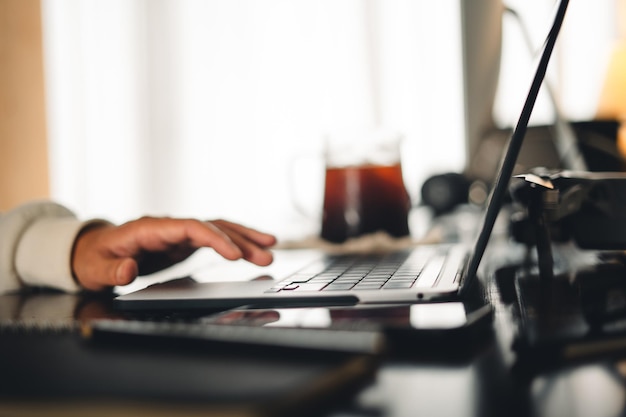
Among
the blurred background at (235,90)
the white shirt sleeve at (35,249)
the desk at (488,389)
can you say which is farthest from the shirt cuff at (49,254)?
the blurred background at (235,90)

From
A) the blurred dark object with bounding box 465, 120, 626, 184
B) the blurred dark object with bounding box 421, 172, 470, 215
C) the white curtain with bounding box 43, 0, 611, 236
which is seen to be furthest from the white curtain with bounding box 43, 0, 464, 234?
the blurred dark object with bounding box 421, 172, 470, 215

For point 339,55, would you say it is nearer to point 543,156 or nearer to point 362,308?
point 543,156

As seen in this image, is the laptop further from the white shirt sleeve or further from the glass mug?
the glass mug

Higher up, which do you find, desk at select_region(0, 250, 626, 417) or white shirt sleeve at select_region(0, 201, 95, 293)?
white shirt sleeve at select_region(0, 201, 95, 293)

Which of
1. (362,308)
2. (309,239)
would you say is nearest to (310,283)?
(362,308)

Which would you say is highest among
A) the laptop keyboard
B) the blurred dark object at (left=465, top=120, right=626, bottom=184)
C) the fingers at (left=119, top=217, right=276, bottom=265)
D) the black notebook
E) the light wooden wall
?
the light wooden wall

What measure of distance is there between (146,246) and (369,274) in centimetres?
21

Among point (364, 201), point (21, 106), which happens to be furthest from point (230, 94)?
point (364, 201)

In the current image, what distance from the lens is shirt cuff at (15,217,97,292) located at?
597 millimetres

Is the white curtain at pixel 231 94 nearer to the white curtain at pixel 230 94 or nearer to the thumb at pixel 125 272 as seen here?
the white curtain at pixel 230 94

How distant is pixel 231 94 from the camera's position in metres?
2.73

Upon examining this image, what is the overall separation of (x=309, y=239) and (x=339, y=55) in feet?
6.05

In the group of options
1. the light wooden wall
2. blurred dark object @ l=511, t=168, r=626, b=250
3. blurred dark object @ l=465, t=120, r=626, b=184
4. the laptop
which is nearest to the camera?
the laptop

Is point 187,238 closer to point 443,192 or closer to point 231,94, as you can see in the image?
point 443,192
